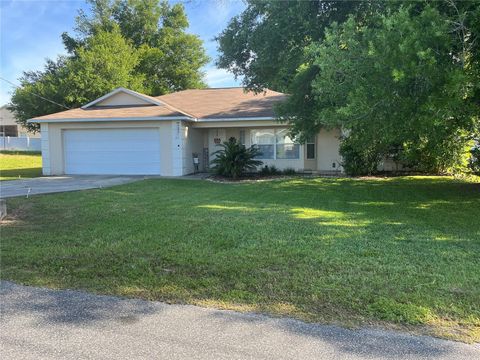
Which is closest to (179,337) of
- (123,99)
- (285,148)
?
(285,148)

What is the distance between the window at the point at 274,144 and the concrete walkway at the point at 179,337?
1616cm

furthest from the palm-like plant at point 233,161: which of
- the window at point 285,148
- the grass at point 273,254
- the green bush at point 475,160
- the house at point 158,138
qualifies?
the green bush at point 475,160

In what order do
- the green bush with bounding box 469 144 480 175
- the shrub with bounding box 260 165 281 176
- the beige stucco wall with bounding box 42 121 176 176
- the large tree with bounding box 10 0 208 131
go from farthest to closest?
the large tree with bounding box 10 0 208 131 → the beige stucco wall with bounding box 42 121 176 176 → the shrub with bounding box 260 165 281 176 → the green bush with bounding box 469 144 480 175

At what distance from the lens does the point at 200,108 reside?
68.9ft

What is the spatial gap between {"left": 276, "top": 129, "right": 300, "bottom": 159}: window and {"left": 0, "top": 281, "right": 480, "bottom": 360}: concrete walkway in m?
16.2

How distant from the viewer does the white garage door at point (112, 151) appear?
18.4 meters

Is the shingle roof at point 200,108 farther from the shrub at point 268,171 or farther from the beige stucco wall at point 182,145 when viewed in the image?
the shrub at point 268,171

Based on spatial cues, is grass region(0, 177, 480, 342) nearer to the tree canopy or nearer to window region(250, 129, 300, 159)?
the tree canopy

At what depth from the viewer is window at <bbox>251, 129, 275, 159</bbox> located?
1998cm

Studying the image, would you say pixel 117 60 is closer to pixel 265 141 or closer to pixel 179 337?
pixel 265 141

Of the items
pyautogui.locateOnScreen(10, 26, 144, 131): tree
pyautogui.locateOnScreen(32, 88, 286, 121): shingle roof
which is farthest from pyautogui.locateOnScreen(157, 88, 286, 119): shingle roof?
pyautogui.locateOnScreen(10, 26, 144, 131): tree

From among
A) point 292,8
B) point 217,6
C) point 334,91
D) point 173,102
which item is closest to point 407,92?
point 334,91

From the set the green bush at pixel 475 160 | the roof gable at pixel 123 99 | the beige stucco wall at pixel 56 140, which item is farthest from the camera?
the roof gable at pixel 123 99

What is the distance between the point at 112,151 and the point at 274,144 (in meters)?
7.45
